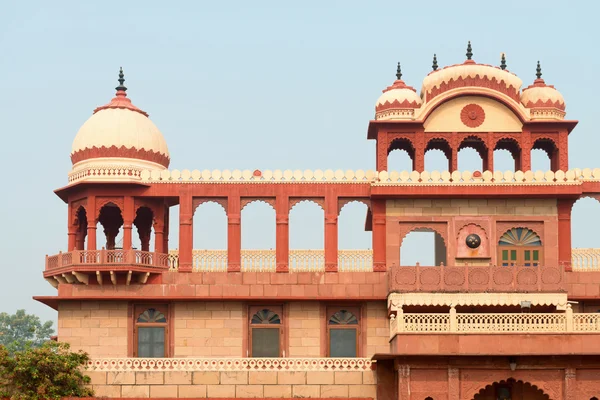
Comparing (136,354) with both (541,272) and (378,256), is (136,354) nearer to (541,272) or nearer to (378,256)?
(378,256)

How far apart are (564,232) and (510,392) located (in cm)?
616

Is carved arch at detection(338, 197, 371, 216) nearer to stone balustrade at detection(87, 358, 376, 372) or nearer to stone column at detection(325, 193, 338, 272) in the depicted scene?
stone column at detection(325, 193, 338, 272)

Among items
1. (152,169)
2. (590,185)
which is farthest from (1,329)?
(590,185)

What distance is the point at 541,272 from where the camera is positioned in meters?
36.0

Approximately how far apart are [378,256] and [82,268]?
10.00m

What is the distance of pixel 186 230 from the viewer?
38.5 m

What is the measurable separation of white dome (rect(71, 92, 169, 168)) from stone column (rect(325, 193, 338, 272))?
6.33 meters

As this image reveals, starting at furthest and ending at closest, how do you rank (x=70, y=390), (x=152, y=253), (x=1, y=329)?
(x=1, y=329) < (x=152, y=253) < (x=70, y=390)

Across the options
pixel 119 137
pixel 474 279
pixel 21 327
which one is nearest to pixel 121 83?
pixel 119 137

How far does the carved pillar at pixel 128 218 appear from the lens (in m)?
38.1

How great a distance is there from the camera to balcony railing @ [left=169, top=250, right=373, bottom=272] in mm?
38250

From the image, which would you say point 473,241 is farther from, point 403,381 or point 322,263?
point 403,381

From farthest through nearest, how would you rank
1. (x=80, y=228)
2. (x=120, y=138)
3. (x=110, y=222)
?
(x=110, y=222)
(x=80, y=228)
(x=120, y=138)

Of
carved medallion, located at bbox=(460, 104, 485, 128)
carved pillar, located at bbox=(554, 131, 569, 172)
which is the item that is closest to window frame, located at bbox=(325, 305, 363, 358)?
carved medallion, located at bbox=(460, 104, 485, 128)
